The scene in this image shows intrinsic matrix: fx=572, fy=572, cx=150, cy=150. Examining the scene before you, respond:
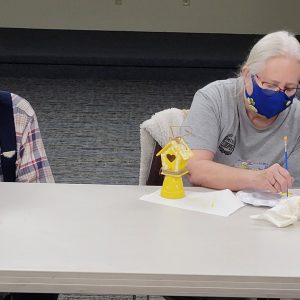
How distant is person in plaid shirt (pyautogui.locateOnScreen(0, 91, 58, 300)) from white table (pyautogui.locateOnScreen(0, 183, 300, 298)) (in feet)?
0.73

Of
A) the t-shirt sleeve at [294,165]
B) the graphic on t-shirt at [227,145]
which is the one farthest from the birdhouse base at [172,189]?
the t-shirt sleeve at [294,165]

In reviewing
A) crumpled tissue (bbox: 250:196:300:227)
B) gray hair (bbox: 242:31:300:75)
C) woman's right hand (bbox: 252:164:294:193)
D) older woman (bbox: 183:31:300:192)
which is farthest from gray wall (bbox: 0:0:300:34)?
crumpled tissue (bbox: 250:196:300:227)

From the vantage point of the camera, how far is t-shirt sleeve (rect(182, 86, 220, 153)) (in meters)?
1.89

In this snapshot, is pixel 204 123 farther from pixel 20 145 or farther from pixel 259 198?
pixel 20 145

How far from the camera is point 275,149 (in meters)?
1.99

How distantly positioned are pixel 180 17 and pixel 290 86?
17.1 feet

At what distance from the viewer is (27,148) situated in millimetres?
1793

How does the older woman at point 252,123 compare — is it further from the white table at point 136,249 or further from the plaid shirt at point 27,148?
the plaid shirt at point 27,148

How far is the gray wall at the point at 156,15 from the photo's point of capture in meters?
6.76

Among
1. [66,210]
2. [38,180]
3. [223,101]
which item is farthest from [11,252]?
[223,101]

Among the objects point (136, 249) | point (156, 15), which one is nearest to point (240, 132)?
point (136, 249)

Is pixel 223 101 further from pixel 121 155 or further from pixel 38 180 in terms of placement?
pixel 121 155

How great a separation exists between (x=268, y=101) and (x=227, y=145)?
0.72 feet

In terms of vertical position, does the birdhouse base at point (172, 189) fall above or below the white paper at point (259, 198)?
above
